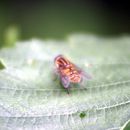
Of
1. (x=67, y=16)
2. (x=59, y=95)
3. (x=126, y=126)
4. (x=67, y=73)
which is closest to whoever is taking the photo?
(x=126, y=126)

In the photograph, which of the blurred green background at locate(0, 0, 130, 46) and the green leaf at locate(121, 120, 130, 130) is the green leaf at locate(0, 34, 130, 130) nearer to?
the green leaf at locate(121, 120, 130, 130)

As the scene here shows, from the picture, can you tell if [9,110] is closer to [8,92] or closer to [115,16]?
[8,92]

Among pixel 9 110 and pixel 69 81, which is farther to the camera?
pixel 69 81

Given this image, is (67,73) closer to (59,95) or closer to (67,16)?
(59,95)

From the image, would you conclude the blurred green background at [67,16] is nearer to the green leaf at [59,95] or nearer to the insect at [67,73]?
the green leaf at [59,95]

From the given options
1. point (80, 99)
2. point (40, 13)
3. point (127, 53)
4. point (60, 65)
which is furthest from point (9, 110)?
point (40, 13)

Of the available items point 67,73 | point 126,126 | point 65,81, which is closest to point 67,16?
point 67,73
